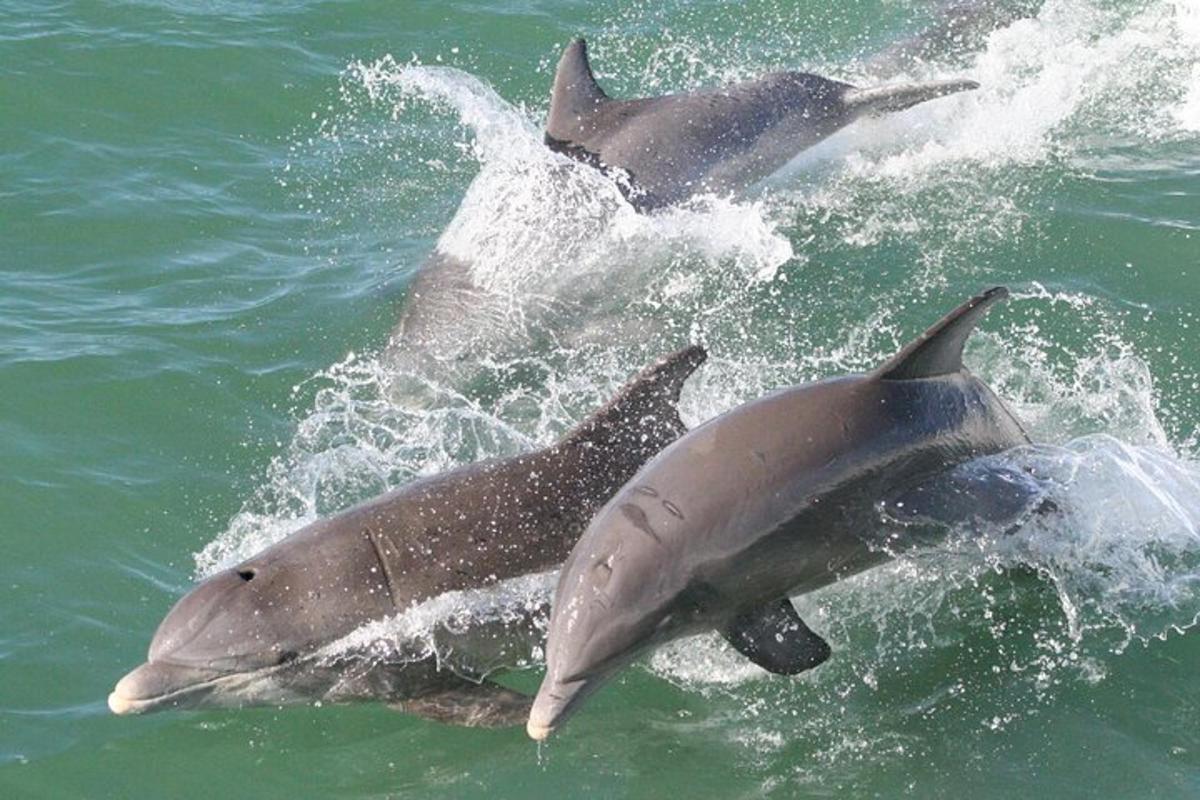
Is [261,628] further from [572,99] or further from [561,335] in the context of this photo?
[572,99]

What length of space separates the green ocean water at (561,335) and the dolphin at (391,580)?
0.30 metres

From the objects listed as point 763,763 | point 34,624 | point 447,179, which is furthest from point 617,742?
point 447,179

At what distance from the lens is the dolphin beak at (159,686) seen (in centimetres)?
866

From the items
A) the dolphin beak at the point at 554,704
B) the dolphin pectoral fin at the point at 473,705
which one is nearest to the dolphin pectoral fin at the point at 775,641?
the dolphin beak at the point at 554,704

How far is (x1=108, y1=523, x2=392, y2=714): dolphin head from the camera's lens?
343 inches

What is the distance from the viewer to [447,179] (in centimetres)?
1614

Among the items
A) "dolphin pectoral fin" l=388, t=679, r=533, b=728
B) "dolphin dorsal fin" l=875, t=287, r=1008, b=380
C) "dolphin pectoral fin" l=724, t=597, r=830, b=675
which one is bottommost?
"dolphin pectoral fin" l=388, t=679, r=533, b=728

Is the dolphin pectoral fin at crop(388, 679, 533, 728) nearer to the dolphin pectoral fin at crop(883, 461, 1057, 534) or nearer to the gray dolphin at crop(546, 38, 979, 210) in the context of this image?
the dolphin pectoral fin at crop(883, 461, 1057, 534)

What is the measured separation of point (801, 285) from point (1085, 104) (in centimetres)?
452

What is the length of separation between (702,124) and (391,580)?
702cm


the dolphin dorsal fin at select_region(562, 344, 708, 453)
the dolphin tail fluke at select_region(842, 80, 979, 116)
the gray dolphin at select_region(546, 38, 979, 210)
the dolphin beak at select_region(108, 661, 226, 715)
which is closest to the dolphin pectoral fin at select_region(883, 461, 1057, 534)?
the dolphin dorsal fin at select_region(562, 344, 708, 453)

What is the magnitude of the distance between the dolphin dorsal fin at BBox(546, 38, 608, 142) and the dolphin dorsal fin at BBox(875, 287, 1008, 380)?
6350 millimetres

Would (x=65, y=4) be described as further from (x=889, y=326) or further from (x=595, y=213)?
(x=889, y=326)

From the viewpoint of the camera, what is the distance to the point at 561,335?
1341 cm
